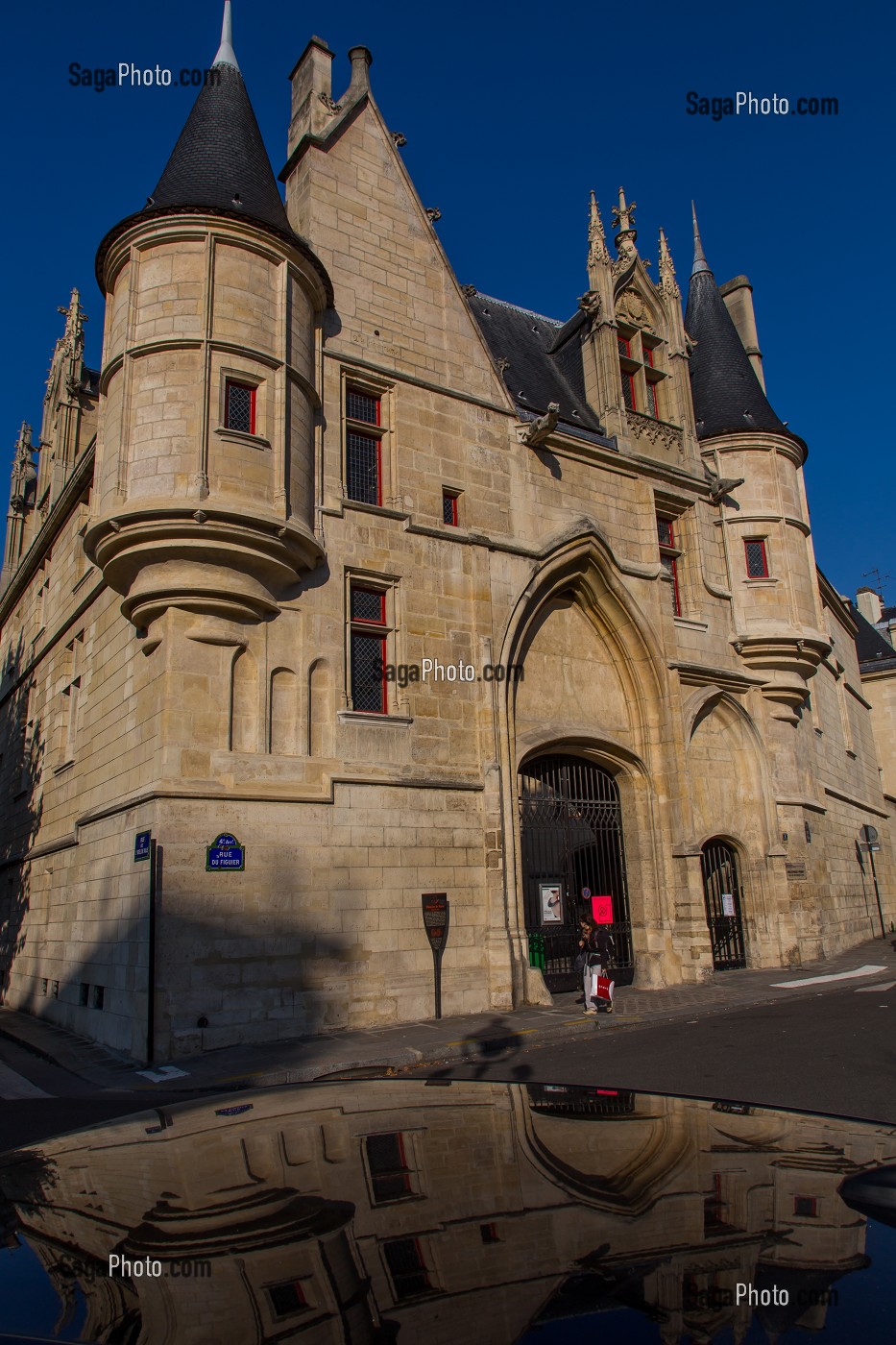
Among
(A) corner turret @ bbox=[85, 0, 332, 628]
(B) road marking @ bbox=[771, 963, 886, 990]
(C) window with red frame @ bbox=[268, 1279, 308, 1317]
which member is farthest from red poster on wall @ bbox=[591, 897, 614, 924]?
(C) window with red frame @ bbox=[268, 1279, 308, 1317]

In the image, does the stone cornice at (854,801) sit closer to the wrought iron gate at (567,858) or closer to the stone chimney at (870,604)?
the wrought iron gate at (567,858)

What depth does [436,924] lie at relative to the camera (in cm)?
1244

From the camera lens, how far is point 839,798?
25.3 metres

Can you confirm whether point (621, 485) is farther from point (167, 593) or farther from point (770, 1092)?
point (770, 1092)

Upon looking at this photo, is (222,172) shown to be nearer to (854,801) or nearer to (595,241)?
(595,241)

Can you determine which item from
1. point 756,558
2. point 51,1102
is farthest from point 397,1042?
point 756,558

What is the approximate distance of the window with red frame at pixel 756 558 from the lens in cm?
2031

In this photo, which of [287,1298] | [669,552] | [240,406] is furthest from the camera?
[669,552]

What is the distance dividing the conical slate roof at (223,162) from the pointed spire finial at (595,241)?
827cm

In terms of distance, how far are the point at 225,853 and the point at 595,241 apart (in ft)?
52.8

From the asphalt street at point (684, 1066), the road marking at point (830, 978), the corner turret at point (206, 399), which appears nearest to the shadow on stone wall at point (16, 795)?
the asphalt street at point (684, 1066)

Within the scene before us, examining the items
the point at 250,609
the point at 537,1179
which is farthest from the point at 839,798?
the point at 537,1179

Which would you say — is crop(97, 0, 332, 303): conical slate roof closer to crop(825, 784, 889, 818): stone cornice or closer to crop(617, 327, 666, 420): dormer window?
crop(617, 327, 666, 420): dormer window

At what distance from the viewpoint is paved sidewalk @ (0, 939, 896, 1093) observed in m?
9.39
